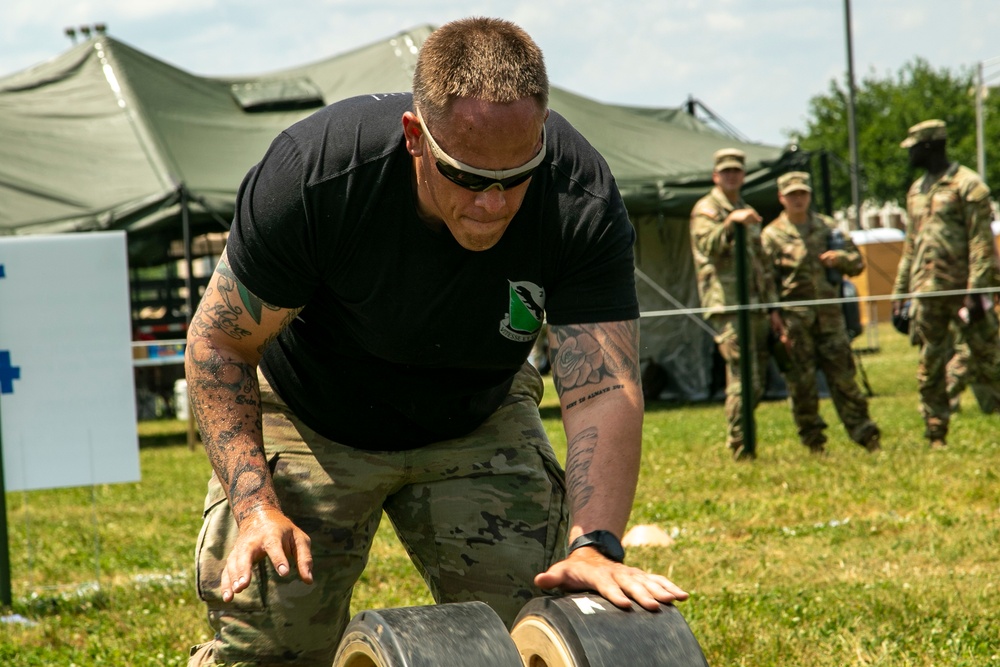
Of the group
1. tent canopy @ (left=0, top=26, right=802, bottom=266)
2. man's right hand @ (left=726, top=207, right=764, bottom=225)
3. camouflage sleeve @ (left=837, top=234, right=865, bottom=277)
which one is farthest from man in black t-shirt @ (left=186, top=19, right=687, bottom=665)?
tent canopy @ (left=0, top=26, right=802, bottom=266)

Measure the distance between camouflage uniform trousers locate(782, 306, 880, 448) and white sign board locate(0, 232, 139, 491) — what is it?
4972 mm

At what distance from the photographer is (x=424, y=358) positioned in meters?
2.90

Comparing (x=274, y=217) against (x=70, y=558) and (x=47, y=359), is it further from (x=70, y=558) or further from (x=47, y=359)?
(x=70, y=558)

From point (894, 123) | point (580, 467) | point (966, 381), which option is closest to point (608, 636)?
point (580, 467)

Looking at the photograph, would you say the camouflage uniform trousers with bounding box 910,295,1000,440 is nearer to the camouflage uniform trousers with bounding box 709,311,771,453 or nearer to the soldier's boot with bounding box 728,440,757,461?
the camouflage uniform trousers with bounding box 709,311,771,453

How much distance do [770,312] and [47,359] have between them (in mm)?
5284

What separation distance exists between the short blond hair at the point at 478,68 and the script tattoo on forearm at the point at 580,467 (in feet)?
2.58

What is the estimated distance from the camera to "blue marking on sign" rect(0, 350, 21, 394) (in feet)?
17.1

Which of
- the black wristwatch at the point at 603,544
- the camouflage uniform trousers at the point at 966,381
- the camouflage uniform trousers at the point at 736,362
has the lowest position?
the camouflage uniform trousers at the point at 966,381

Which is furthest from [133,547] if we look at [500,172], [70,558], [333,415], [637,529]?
[500,172]

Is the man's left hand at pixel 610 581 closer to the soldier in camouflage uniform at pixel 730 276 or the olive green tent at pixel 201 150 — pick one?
Answer: the soldier in camouflage uniform at pixel 730 276

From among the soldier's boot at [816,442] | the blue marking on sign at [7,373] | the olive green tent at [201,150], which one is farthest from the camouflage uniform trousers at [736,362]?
the blue marking on sign at [7,373]

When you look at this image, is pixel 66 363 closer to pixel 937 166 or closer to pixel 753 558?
pixel 753 558

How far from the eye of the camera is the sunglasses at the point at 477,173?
234 centimetres
